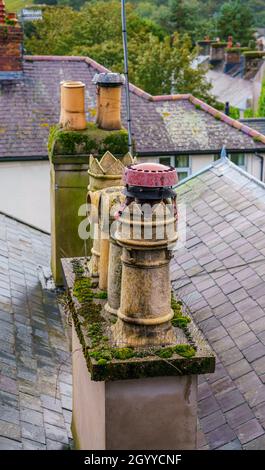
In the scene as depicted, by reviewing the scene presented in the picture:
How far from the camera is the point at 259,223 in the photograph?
898 cm

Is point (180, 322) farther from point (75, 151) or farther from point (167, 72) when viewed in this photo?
point (167, 72)

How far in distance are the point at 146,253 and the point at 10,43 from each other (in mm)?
19955

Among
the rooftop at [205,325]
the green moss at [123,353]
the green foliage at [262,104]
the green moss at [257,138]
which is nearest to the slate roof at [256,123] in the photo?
the green moss at [257,138]

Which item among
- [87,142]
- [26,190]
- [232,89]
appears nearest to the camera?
[87,142]

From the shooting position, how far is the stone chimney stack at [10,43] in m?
22.7

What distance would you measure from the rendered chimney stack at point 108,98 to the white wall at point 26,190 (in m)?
13.6

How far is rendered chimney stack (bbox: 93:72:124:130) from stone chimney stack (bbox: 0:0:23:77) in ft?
45.2

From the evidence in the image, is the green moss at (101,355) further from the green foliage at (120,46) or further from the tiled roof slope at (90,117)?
the green foliage at (120,46)

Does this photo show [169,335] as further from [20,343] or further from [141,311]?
[20,343]

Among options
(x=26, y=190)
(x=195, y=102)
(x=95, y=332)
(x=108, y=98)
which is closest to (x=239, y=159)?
(x=195, y=102)

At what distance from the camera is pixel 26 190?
2398 cm

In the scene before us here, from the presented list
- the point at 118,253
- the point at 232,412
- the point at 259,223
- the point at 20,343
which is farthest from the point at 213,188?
the point at 118,253

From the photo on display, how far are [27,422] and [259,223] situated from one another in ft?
13.2

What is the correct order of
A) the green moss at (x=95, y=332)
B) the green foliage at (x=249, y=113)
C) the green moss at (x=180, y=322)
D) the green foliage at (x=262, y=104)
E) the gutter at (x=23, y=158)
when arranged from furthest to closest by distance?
the green foliage at (x=249, y=113)
the green foliage at (x=262, y=104)
the gutter at (x=23, y=158)
the green moss at (x=180, y=322)
the green moss at (x=95, y=332)
